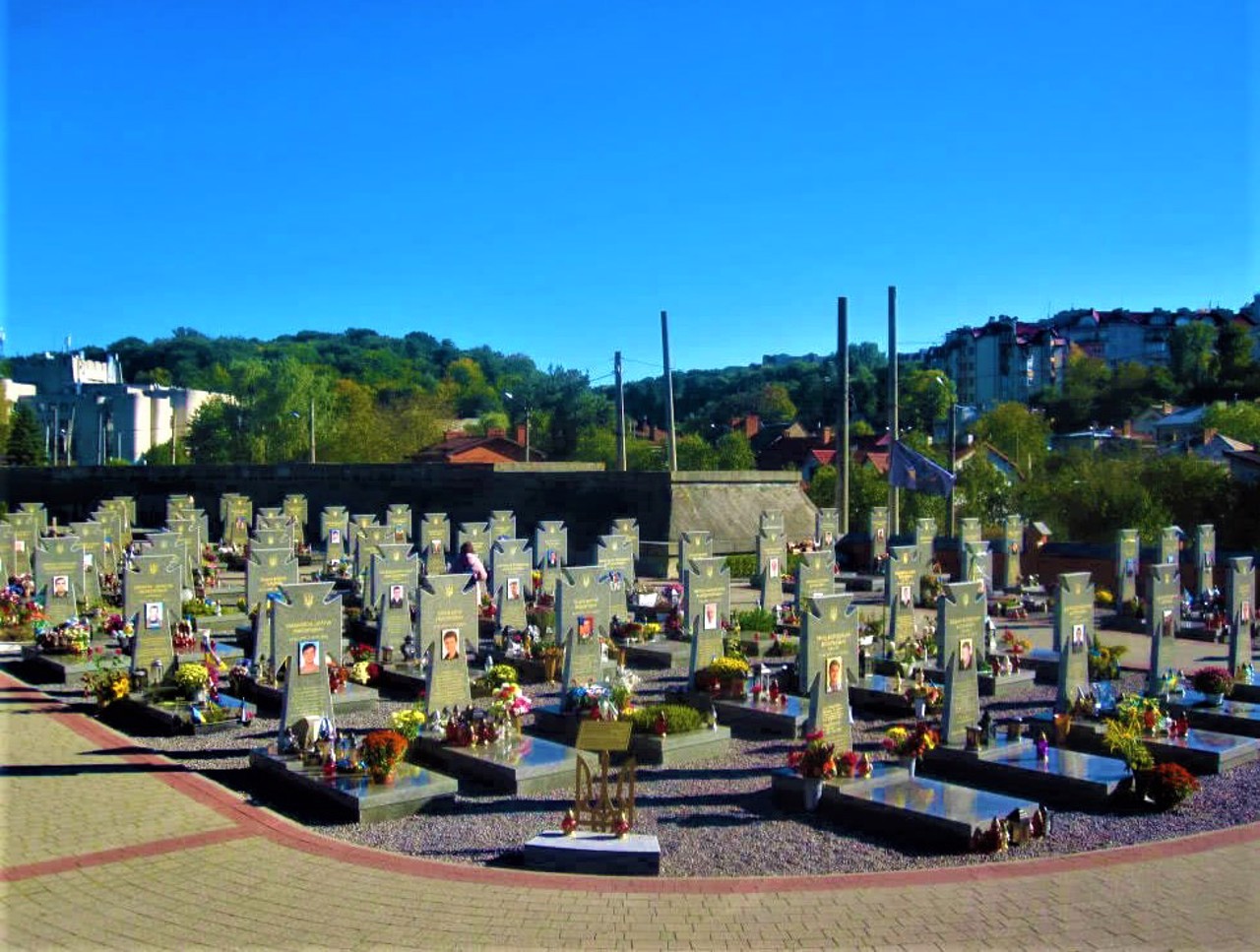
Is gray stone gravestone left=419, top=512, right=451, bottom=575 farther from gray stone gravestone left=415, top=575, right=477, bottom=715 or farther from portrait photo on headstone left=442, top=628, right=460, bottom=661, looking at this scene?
portrait photo on headstone left=442, top=628, right=460, bottom=661

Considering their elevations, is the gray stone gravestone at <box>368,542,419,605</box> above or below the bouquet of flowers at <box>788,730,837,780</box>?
above

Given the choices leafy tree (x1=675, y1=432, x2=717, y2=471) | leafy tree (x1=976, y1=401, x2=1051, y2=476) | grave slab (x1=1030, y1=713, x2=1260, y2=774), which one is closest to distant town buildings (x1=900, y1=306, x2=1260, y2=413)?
leafy tree (x1=976, y1=401, x2=1051, y2=476)

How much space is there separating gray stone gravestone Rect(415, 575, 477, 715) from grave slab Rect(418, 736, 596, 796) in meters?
0.81

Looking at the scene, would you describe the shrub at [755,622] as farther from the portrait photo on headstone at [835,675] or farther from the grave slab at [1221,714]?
the portrait photo on headstone at [835,675]

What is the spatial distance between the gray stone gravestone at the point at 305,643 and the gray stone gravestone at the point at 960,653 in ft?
21.3

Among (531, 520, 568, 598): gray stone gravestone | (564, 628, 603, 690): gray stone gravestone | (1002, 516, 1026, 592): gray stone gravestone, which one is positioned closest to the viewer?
(564, 628, 603, 690): gray stone gravestone

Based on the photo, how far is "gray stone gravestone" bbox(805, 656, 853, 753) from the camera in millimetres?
11867

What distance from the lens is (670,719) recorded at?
43.0 ft

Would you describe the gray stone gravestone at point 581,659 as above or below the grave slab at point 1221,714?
above

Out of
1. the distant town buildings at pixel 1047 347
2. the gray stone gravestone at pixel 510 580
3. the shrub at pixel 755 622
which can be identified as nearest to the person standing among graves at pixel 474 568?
the gray stone gravestone at pixel 510 580

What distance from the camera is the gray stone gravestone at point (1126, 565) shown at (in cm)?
2542

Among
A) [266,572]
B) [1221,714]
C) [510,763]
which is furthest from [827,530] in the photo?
[510,763]

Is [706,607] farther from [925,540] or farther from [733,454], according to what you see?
[733,454]

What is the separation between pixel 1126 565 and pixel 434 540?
15.9 m
